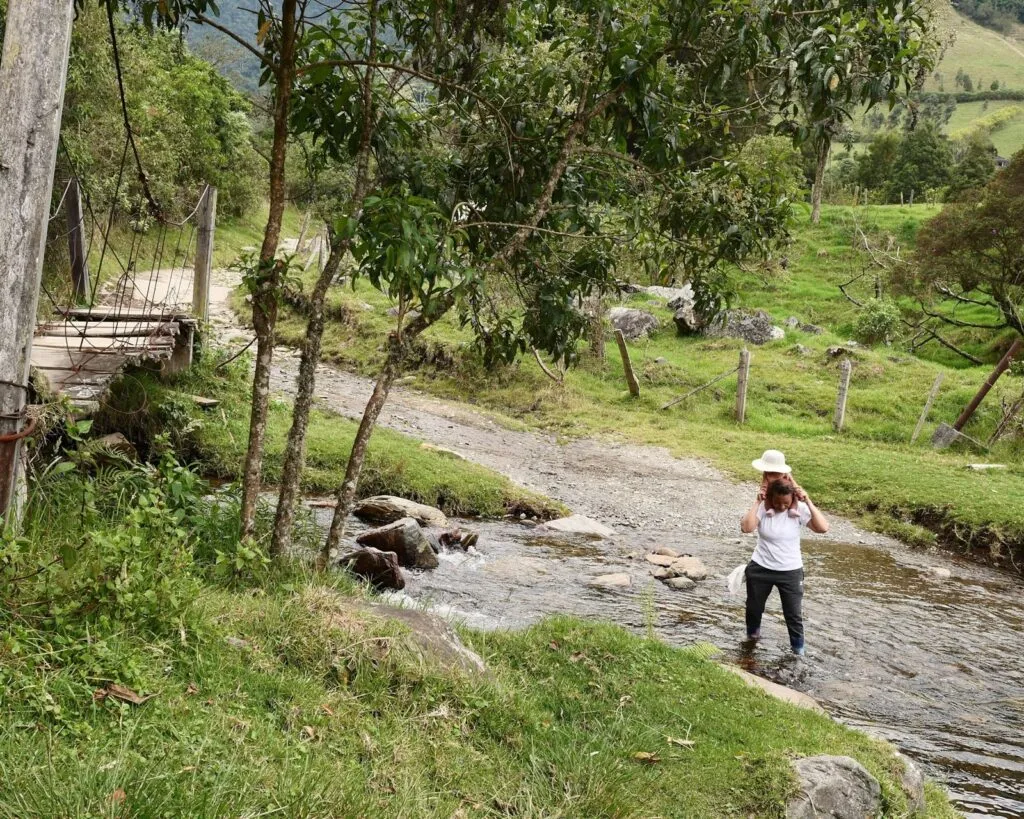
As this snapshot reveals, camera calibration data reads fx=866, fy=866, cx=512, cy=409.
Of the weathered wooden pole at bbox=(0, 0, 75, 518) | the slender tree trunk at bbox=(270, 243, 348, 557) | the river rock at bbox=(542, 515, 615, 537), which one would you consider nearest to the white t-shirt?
the river rock at bbox=(542, 515, 615, 537)

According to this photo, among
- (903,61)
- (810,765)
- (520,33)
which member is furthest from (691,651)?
(520,33)

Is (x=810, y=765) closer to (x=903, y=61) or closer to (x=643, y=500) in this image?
(x=903, y=61)

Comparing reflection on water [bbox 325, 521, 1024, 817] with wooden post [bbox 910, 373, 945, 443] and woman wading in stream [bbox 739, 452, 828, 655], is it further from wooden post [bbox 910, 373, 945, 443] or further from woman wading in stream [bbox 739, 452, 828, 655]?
wooden post [bbox 910, 373, 945, 443]

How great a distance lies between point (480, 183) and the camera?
6992 millimetres

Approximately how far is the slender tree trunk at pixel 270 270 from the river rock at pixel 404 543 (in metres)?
3.18

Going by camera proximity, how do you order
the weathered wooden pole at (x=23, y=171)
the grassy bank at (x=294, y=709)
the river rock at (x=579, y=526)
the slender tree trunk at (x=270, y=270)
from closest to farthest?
the grassy bank at (x=294, y=709) → the weathered wooden pole at (x=23, y=171) → the slender tree trunk at (x=270, y=270) → the river rock at (x=579, y=526)

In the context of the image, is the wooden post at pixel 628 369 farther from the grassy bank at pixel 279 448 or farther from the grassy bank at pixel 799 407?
the grassy bank at pixel 279 448

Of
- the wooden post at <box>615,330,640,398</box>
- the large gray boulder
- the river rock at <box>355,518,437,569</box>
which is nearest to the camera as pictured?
the river rock at <box>355,518,437,569</box>

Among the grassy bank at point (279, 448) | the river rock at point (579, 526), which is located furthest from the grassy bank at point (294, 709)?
the river rock at point (579, 526)

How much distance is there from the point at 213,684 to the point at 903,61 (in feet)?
17.2

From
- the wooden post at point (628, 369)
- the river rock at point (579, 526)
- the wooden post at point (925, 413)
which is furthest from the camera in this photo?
the wooden post at point (628, 369)

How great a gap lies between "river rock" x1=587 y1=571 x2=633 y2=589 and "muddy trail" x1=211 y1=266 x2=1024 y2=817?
0.47 feet

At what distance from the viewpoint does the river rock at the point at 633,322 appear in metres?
25.9

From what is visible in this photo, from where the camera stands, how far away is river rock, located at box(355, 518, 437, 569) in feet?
30.6
